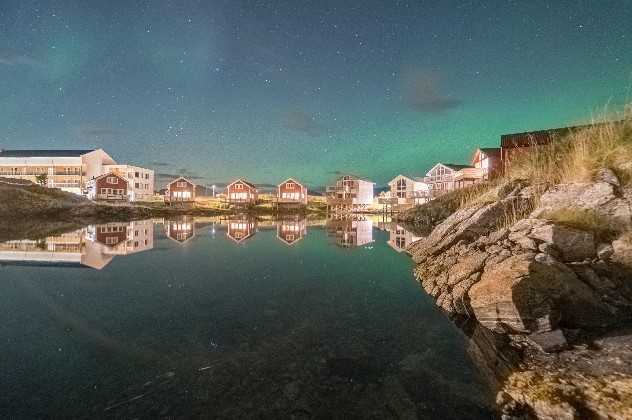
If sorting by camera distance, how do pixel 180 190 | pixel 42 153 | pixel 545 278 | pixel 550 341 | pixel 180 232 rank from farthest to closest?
pixel 42 153
pixel 180 190
pixel 180 232
pixel 545 278
pixel 550 341

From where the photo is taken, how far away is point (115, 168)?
82938mm

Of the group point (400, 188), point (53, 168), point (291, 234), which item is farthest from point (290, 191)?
point (53, 168)

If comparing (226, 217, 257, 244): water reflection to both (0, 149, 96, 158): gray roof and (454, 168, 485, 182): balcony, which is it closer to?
(454, 168, 485, 182): balcony

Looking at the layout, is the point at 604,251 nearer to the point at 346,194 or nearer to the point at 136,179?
the point at 346,194

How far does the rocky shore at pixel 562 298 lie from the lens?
4332 mm

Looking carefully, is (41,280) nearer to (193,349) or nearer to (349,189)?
(193,349)

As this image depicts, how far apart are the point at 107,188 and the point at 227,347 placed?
79.8 metres

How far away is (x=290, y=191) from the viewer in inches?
3349

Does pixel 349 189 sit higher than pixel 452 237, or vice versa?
pixel 349 189

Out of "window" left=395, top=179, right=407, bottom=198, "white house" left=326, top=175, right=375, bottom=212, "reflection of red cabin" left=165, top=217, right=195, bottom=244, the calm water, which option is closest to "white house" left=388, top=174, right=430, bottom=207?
"window" left=395, top=179, right=407, bottom=198

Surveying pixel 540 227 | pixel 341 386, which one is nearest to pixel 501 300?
pixel 540 227

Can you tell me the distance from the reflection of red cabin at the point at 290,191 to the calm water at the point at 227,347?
235 ft

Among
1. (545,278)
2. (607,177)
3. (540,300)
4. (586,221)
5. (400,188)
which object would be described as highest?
(400,188)

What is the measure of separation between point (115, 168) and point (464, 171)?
88.9 m
